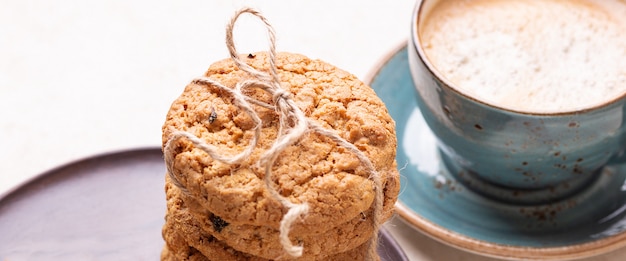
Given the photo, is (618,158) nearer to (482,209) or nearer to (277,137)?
(482,209)

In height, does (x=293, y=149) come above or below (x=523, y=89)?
above

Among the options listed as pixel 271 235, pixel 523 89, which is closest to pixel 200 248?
pixel 271 235

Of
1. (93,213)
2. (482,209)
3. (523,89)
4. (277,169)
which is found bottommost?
(482,209)

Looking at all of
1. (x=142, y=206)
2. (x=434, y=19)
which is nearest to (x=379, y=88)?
(x=434, y=19)

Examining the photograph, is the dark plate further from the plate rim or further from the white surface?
the white surface

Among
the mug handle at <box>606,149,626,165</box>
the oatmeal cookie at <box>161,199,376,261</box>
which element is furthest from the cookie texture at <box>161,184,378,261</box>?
the mug handle at <box>606,149,626,165</box>

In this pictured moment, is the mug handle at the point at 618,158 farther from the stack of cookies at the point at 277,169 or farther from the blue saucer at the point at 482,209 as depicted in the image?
the stack of cookies at the point at 277,169

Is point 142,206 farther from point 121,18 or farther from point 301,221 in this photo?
point 121,18

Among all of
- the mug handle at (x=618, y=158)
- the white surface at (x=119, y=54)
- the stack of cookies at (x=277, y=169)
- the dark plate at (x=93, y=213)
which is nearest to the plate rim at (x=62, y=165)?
the dark plate at (x=93, y=213)
